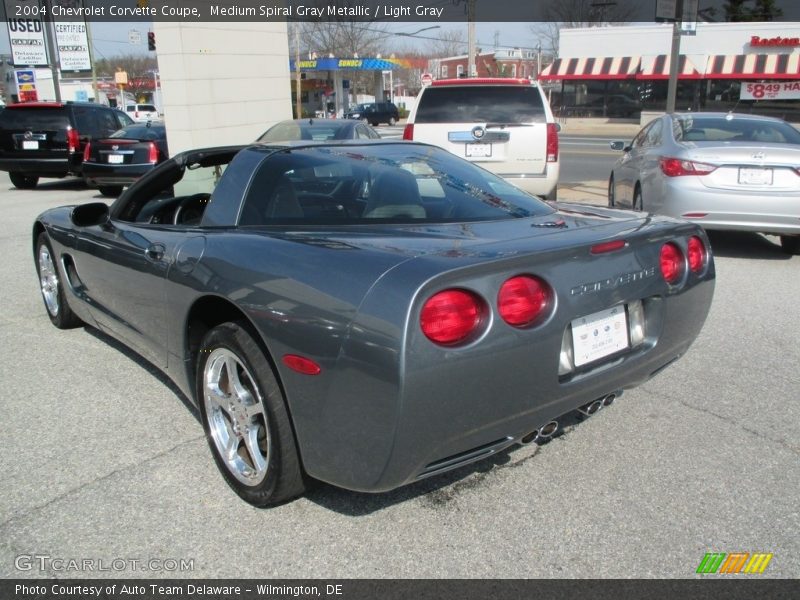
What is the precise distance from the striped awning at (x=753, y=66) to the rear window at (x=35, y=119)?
3150 cm

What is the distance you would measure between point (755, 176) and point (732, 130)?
117 cm

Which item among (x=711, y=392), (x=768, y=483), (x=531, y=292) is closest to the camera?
(x=531, y=292)

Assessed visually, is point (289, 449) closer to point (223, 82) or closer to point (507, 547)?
point (507, 547)

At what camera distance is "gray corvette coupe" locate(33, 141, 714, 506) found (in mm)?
2260

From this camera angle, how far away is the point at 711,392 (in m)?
3.95

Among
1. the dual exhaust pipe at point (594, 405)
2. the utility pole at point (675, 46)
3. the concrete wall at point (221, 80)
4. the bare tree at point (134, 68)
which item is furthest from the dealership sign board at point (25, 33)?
the bare tree at point (134, 68)

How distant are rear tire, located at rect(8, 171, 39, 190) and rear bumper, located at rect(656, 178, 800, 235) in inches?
550

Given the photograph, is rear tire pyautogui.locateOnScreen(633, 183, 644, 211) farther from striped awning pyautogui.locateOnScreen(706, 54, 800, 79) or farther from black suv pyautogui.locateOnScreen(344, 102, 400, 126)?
black suv pyautogui.locateOnScreen(344, 102, 400, 126)

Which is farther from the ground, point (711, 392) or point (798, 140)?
point (798, 140)

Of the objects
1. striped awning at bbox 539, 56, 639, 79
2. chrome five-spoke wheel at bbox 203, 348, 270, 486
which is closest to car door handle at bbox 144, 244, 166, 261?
chrome five-spoke wheel at bbox 203, 348, 270, 486

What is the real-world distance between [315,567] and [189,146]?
1238 cm

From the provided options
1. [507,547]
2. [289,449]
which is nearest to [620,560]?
[507,547]

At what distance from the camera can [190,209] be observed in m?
4.06

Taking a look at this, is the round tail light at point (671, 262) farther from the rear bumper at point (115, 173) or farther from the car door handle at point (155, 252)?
the rear bumper at point (115, 173)
